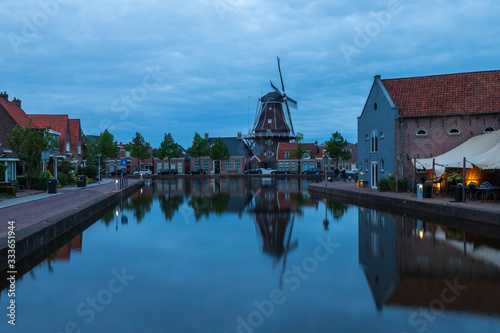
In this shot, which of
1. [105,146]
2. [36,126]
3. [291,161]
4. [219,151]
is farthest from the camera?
[291,161]

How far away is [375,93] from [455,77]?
5.87m

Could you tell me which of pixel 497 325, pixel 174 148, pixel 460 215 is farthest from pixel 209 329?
pixel 174 148

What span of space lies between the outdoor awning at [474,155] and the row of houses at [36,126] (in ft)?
92.6

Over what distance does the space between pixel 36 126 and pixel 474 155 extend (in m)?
42.7

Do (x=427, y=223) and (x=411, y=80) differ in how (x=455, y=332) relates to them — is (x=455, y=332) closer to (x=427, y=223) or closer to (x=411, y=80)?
(x=427, y=223)

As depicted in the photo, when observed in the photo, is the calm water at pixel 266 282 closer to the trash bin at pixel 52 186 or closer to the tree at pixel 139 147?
the trash bin at pixel 52 186

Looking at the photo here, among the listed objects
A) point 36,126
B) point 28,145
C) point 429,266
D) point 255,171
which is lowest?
point 429,266

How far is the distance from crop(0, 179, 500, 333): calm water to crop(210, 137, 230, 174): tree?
65509 millimetres

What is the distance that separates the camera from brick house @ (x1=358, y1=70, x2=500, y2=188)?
27.0 m

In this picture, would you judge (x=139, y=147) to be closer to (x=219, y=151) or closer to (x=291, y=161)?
(x=219, y=151)

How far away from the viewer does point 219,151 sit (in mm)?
79438

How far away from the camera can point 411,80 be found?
30953 mm

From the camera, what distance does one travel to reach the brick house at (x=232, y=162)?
83875mm

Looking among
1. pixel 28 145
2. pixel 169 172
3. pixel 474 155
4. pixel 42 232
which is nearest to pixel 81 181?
pixel 28 145
